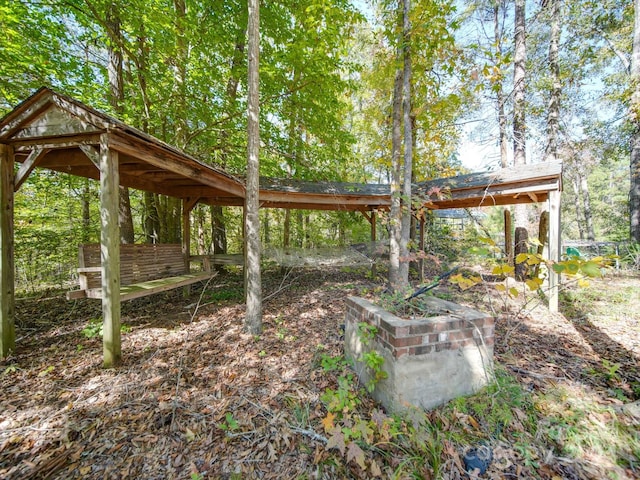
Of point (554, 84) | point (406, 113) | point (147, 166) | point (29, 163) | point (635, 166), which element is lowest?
point (29, 163)

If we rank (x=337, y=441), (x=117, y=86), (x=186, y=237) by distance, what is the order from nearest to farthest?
(x=337, y=441)
(x=117, y=86)
(x=186, y=237)

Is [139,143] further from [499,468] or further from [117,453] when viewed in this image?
[499,468]

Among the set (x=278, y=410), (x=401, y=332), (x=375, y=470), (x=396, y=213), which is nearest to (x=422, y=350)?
(x=401, y=332)

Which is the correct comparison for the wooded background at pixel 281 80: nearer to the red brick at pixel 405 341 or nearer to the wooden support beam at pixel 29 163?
the wooden support beam at pixel 29 163

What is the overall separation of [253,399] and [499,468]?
1639 millimetres

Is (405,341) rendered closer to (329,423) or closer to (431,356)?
(431,356)

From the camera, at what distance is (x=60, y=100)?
2.33m

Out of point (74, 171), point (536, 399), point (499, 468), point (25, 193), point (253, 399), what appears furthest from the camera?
point (25, 193)

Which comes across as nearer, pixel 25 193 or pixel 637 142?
pixel 25 193

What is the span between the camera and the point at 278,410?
1.92m

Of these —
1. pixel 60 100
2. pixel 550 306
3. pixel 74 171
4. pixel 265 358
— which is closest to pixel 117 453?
pixel 265 358

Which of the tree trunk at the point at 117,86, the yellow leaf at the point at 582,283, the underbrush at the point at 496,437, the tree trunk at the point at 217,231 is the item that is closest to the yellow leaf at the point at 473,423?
the underbrush at the point at 496,437

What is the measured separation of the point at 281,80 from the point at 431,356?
526 centimetres

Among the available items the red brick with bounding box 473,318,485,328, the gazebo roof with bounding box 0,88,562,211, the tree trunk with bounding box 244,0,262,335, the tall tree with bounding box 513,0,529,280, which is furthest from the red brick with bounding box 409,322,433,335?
the tall tree with bounding box 513,0,529,280
